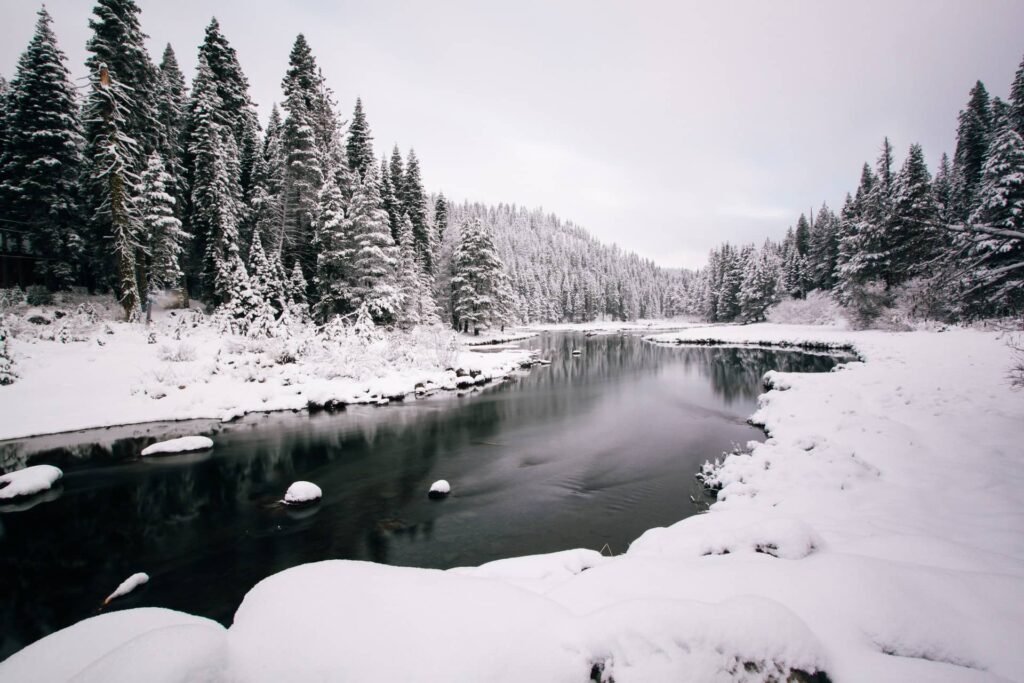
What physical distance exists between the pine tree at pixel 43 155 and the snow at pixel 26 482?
22597 mm

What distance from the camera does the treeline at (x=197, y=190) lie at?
2222 cm

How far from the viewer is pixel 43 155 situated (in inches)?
933

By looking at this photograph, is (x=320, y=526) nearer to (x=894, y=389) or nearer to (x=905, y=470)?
(x=905, y=470)

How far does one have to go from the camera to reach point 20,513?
863 cm

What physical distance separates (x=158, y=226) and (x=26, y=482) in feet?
70.3

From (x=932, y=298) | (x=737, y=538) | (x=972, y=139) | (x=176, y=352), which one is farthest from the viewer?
(x=972, y=139)

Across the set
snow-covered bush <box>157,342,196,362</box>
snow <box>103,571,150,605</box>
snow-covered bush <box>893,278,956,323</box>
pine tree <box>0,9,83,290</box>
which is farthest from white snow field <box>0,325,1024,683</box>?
pine tree <box>0,9,83,290</box>

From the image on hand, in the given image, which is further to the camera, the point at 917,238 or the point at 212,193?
the point at 212,193

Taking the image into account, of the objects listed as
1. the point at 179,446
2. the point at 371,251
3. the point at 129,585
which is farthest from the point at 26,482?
the point at 371,251

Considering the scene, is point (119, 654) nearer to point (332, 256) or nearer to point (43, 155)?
point (332, 256)

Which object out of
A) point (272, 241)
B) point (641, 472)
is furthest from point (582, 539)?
point (272, 241)

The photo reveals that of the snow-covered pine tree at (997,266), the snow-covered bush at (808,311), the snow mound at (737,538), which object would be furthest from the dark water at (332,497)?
the snow-covered bush at (808,311)

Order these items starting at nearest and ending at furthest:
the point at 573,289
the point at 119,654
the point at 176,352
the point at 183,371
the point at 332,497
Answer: the point at 119,654, the point at 332,497, the point at 183,371, the point at 176,352, the point at 573,289

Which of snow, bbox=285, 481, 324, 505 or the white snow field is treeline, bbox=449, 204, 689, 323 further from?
the white snow field
